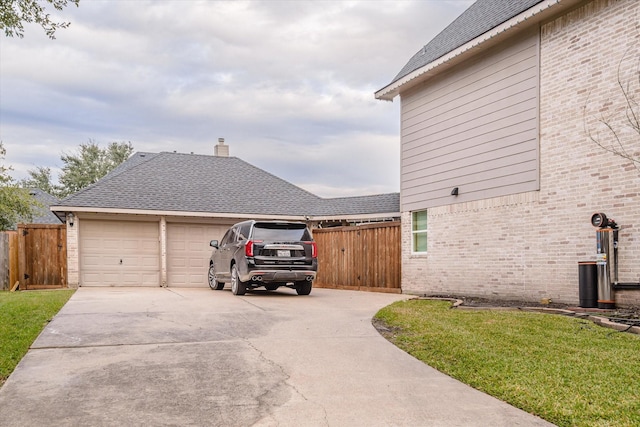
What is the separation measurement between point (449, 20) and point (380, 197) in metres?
6.60

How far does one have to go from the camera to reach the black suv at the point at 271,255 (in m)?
12.1

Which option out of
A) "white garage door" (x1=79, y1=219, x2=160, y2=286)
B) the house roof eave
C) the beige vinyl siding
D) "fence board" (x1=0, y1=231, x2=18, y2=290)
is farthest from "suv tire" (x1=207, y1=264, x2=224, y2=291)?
the house roof eave

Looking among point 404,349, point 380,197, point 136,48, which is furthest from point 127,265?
point 404,349

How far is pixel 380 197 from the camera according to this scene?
61.2 feet

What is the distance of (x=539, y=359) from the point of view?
17.9ft

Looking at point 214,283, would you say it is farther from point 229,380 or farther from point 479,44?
point 229,380

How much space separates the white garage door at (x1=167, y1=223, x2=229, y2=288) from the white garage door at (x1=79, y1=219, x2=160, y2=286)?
49 cm

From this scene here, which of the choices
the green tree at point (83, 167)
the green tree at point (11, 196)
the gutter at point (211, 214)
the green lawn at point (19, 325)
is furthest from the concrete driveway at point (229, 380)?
the green tree at point (83, 167)

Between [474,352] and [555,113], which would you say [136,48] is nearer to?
[555,113]

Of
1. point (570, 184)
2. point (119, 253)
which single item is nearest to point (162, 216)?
point (119, 253)

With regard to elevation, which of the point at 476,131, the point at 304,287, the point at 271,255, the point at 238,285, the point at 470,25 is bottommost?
the point at 304,287

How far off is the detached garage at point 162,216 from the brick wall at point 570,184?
18.5ft

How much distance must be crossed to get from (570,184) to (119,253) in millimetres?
14529

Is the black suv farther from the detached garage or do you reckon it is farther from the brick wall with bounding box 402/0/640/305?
the detached garage
